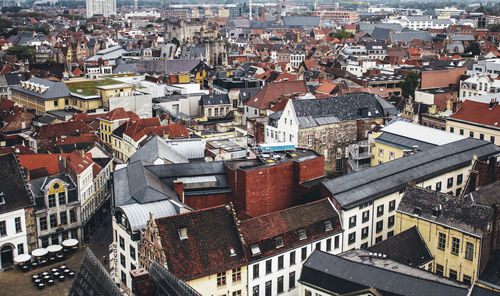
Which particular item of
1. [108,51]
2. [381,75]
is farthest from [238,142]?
[108,51]

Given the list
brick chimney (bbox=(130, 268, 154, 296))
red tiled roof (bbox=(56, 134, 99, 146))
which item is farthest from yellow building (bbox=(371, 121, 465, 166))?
brick chimney (bbox=(130, 268, 154, 296))

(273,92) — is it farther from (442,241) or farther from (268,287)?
(268,287)

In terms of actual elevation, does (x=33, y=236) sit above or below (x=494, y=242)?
below

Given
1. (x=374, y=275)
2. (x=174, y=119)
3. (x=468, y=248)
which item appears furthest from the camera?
(x=174, y=119)

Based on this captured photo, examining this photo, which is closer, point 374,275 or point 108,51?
point 374,275

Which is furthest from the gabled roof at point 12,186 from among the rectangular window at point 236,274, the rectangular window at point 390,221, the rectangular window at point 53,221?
the rectangular window at point 390,221

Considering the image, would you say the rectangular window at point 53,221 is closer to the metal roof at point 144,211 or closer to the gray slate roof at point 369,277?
the metal roof at point 144,211

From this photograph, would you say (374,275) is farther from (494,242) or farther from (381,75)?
(381,75)
